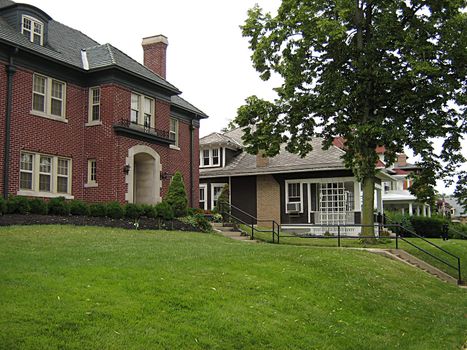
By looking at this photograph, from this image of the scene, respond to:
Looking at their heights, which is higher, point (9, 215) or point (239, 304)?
point (9, 215)

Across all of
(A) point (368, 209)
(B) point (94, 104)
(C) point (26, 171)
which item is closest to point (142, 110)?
(B) point (94, 104)

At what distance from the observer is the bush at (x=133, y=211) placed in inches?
770

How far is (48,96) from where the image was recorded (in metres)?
20.0

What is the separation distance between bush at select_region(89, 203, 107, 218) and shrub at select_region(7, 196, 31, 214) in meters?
2.48

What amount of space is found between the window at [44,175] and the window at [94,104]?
85.1 inches

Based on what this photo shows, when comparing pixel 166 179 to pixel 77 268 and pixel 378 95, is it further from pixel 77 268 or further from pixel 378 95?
pixel 77 268

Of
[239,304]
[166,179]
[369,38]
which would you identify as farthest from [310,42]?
[239,304]

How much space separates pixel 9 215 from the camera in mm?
15852

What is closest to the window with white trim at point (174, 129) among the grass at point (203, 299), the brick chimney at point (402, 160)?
the grass at point (203, 299)

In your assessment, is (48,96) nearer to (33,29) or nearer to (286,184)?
(33,29)

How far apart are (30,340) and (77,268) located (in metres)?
3.38

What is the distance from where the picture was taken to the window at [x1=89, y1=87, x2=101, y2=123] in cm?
2164

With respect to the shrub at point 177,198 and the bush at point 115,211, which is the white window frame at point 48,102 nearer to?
the bush at point 115,211

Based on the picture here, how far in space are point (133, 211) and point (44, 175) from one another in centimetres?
376
